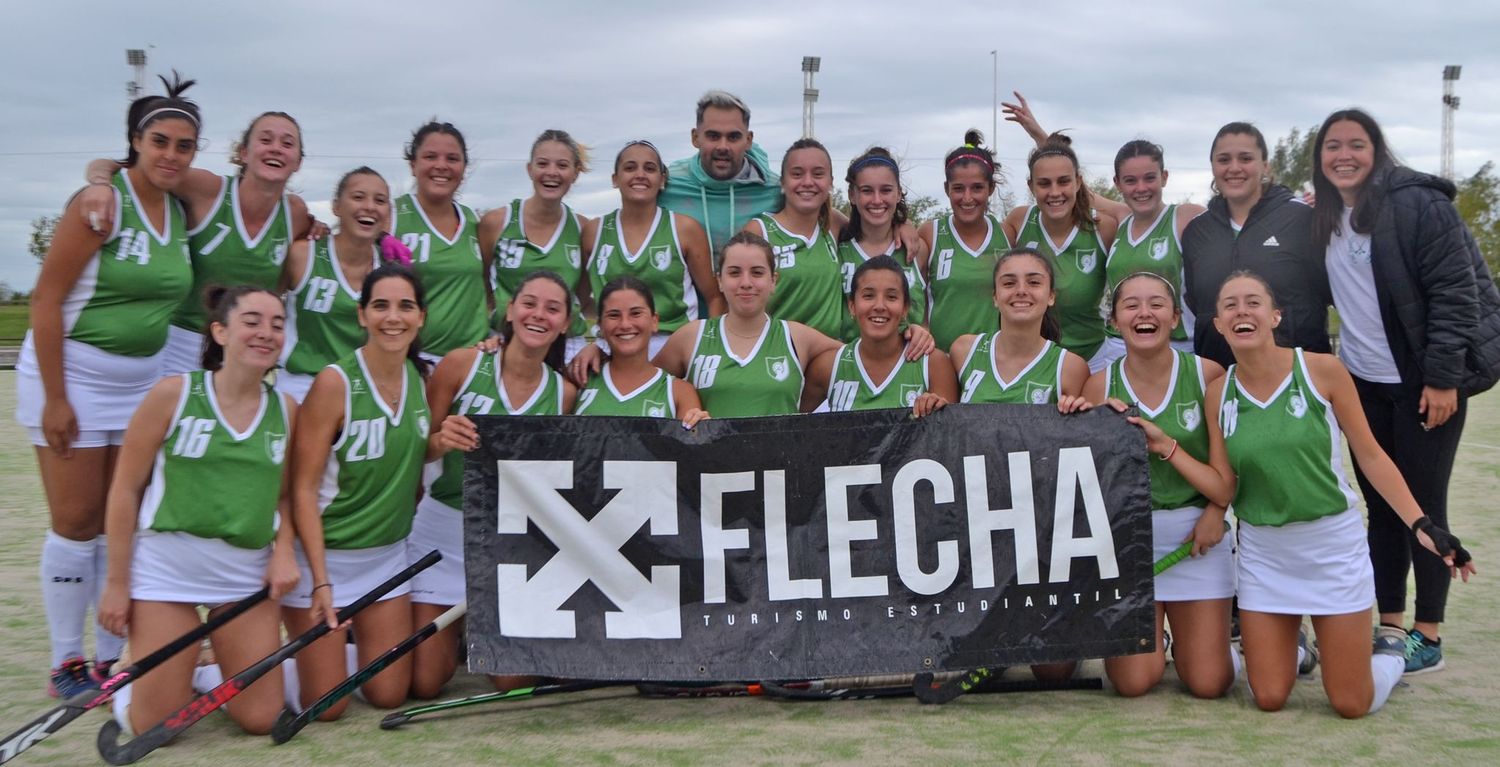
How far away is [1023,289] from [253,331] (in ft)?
8.37

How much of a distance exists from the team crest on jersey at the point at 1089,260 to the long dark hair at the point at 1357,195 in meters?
0.94

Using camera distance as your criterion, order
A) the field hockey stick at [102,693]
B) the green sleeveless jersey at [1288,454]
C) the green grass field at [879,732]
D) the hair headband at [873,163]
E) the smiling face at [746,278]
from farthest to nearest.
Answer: the hair headband at [873,163]
the smiling face at [746,278]
the green sleeveless jersey at [1288,454]
the green grass field at [879,732]
the field hockey stick at [102,693]

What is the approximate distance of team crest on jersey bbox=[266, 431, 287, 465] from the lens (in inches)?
151

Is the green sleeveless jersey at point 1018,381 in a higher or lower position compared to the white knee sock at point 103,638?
higher

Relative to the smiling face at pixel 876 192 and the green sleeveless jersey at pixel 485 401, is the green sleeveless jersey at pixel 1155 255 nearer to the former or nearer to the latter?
the smiling face at pixel 876 192

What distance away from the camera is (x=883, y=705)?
13.1 feet

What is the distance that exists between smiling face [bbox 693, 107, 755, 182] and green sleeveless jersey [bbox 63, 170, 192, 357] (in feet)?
7.62

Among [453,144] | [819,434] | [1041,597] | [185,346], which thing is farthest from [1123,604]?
[185,346]

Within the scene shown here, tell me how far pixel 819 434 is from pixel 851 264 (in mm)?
1516

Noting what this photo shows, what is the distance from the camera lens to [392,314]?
4027 millimetres

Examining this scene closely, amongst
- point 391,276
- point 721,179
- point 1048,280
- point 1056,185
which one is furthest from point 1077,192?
point 391,276

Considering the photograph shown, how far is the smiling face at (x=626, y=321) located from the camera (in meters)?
4.28

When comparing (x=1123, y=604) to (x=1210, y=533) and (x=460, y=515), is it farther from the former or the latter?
(x=460, y=515)

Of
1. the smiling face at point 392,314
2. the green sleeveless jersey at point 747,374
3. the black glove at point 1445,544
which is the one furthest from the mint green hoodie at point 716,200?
the black glove at point 1445,544
